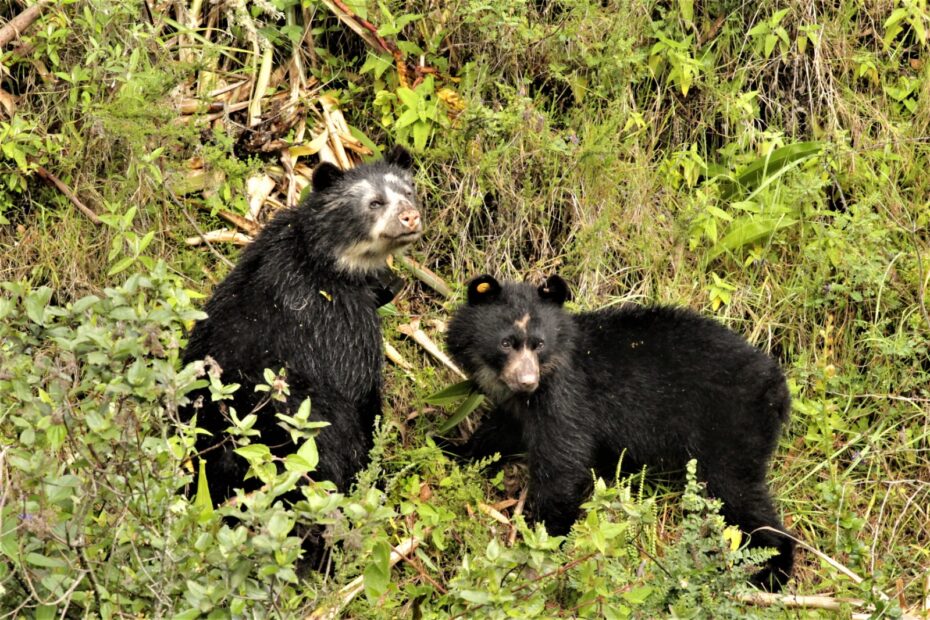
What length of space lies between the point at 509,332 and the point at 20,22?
11.6 feet

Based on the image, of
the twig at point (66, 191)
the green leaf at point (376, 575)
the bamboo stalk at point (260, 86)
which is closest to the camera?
the green leaf at point (376, 575)

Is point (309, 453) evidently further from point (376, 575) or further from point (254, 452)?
point (376, 575)

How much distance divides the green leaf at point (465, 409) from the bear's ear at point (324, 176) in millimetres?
1353

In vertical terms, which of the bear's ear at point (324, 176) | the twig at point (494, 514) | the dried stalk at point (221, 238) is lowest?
the twig at point (494, 514)

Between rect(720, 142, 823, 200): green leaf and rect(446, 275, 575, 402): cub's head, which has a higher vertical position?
rect(720, 142, 823, 200): green leaf

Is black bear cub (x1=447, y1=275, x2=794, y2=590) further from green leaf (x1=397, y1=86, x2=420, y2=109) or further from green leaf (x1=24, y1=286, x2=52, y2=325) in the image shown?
green leaf (x1=24, y1=286, x2=52, y2=325)

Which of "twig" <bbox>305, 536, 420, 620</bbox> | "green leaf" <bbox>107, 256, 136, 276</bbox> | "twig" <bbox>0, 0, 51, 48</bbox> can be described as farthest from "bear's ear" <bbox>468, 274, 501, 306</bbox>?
"twig" <bbox>0, 0, 51, 48</bbox>

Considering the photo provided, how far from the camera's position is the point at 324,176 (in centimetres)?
652

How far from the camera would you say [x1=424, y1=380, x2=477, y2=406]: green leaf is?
6.77 m

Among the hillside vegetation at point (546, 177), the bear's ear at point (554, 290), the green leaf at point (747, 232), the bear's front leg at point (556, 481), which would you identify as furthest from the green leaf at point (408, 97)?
the bear's front leg at point (556, 481)

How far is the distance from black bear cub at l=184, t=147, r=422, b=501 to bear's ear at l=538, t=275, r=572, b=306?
72cm

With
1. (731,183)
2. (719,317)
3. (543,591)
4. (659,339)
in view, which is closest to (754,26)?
(731,183)

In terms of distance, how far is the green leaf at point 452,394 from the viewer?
6.77 metres

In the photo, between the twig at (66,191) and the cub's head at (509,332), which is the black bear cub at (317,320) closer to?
the cub's head at (509,332)
